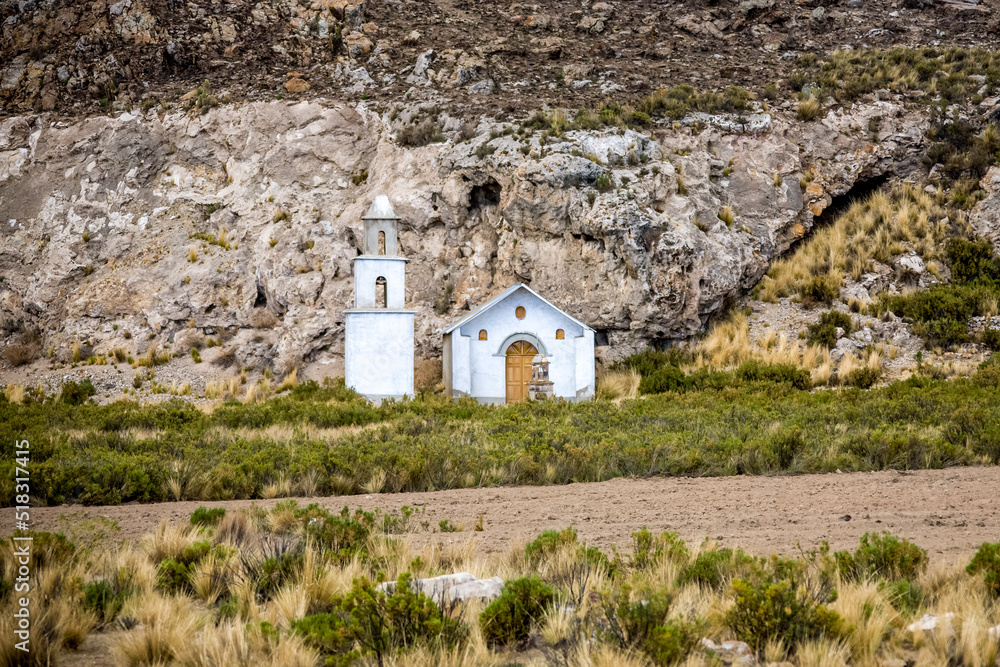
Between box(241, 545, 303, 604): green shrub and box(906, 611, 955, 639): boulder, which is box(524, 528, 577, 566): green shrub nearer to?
box(241, 545, 303, 604): green shrub

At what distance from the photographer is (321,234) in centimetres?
2909

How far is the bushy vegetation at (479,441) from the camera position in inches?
464

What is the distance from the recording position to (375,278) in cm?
2347

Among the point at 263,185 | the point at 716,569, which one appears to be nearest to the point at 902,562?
the point at 716,569

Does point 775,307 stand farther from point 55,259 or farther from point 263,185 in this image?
point 55,259

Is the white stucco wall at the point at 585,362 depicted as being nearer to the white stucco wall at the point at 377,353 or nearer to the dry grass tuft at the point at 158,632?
the white stucco wall at the point at 377,353

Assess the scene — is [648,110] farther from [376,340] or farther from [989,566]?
[989,566]

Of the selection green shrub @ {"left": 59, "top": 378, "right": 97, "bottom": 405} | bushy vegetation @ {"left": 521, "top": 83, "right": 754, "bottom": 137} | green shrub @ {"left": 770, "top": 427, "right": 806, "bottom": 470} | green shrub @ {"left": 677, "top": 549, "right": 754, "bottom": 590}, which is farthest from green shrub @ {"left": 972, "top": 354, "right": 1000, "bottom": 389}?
green shrub @ {"left": 59, "top": 378, "right": 97, "bottom": 405}

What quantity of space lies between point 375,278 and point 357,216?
6633 mm

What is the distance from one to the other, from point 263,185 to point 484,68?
10397 mm

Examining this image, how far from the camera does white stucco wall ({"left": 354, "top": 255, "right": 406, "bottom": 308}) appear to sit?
23.4m

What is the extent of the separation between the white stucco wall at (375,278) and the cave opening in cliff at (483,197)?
6.84m

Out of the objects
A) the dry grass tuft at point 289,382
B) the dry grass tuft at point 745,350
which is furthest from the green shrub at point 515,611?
the dry grass tuft at point 289,382

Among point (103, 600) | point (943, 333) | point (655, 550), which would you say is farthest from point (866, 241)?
point (103, 600)
